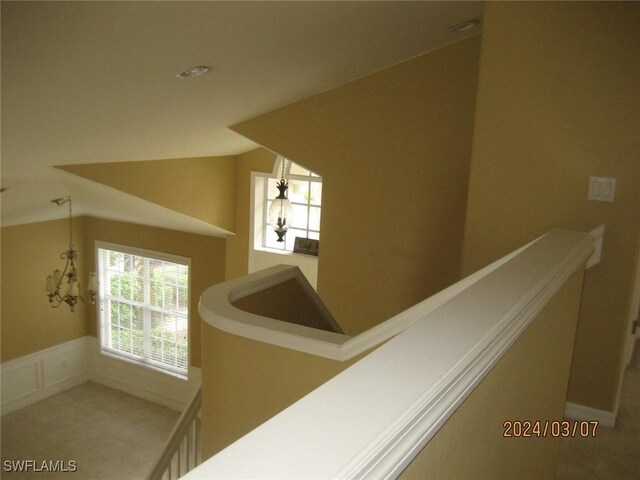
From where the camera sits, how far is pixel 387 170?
4.57 metres

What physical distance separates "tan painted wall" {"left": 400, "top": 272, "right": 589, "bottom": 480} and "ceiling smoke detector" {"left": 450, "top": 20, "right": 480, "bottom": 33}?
217 centimetres

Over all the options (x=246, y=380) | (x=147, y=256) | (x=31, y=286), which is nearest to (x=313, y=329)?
(x=246, y=380)

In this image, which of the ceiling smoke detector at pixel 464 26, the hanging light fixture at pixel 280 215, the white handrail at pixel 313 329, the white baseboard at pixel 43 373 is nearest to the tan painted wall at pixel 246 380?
the white handrail at pixel 313 329

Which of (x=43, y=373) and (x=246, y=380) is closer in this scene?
(x=246, y=380)

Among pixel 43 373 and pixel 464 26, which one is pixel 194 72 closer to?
pixel 464 26

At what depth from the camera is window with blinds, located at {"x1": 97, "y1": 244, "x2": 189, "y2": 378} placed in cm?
743

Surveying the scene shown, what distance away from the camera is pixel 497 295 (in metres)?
1.29

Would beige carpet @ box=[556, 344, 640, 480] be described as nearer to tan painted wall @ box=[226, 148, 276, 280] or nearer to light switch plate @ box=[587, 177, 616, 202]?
light switch plate @ box=[587, 177, 616, 202]

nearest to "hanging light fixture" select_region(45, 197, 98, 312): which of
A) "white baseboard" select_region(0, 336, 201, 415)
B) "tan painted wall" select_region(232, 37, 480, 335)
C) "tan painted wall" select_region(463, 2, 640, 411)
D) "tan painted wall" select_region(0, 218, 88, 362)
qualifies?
"tan painted wall" select_region(0, 218, 88, 362)

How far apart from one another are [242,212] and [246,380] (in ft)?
15.2

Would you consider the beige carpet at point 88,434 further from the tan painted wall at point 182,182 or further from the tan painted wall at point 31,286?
the tan painted wall at point 182,182

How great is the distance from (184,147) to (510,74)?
3.46 meters
